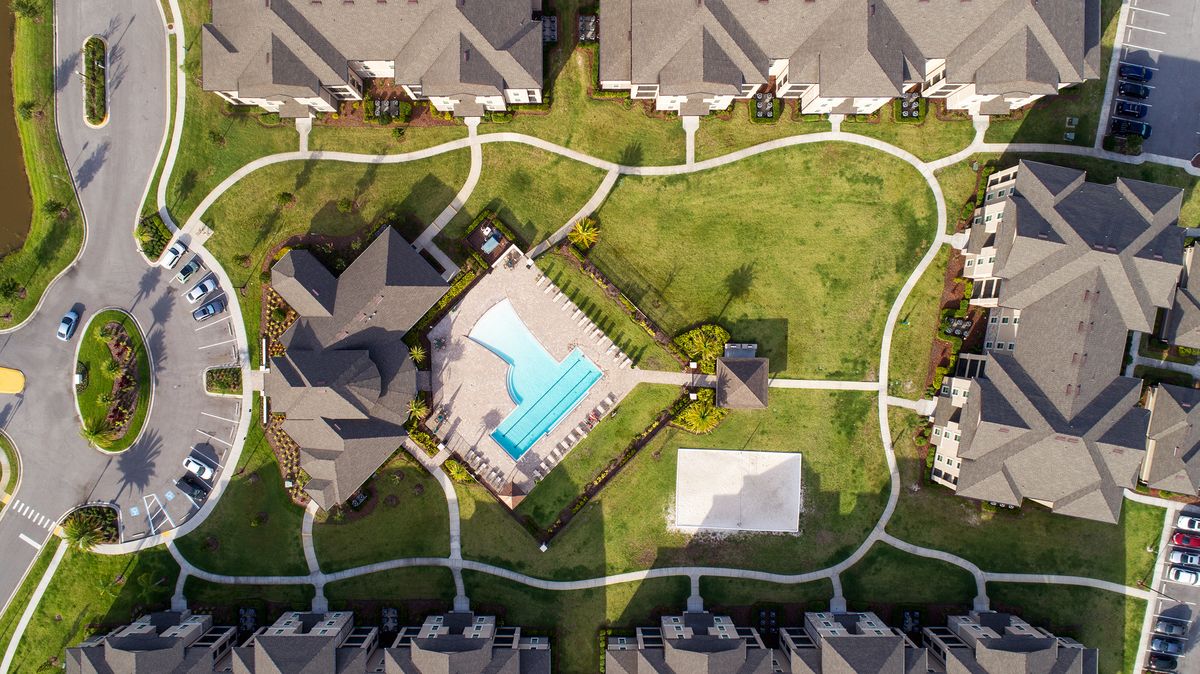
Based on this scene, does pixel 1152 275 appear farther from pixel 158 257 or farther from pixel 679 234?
pixel 158 257

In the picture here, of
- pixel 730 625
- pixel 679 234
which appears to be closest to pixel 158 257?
pixel 679 234

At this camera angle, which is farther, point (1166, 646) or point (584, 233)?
point (1166, 646)

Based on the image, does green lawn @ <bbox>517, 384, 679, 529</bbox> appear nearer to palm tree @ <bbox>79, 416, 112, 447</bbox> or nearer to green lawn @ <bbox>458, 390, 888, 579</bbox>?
green lawn @ <bbox>458, 390, 888, 579</bbox>

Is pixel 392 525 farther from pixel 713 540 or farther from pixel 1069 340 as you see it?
pixel 1069 340

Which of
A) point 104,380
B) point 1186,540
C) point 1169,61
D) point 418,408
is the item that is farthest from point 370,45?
point 1186,540

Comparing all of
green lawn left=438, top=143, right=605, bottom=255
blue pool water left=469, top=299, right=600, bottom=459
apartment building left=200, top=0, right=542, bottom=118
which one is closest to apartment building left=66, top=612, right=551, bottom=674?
blue pool water left=469, top=299, right=600, bottom=459

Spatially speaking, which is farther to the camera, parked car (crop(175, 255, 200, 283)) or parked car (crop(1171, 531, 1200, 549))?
parked car (crop(175, 255, 200, 283))
